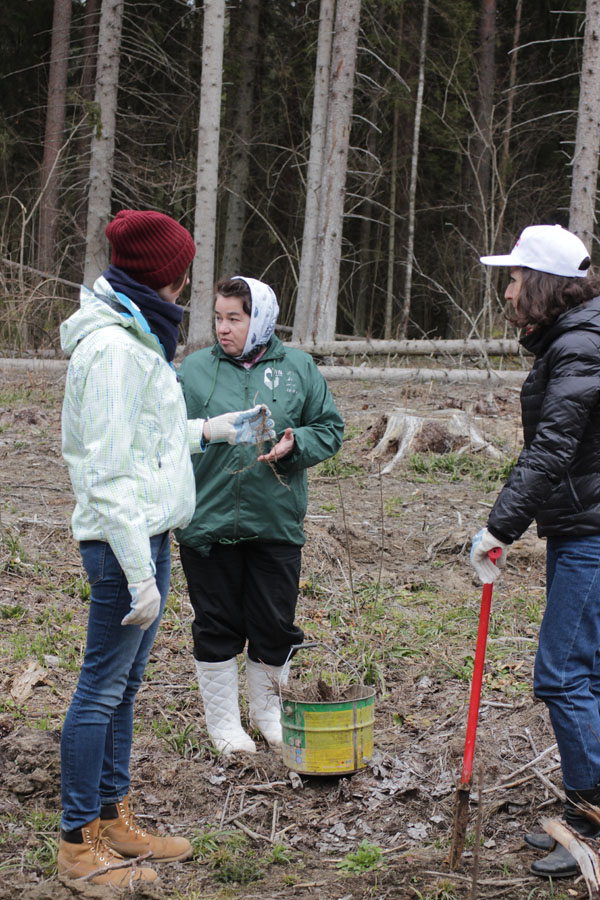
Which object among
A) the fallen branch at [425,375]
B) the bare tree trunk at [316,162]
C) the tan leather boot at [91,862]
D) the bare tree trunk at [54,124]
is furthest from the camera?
the bare tree trunk at [54,124]

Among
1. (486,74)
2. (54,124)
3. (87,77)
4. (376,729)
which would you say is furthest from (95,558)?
(486,74)

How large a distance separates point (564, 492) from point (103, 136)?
15316 mm

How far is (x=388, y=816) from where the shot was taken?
3.53 meters

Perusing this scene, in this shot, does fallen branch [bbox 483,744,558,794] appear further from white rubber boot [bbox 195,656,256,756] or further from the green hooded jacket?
the green hooded jacket

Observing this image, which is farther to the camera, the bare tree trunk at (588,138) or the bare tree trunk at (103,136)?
the bare tree trunk at (103,136)

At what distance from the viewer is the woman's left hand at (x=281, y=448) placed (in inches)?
150

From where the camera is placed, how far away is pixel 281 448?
3811mm

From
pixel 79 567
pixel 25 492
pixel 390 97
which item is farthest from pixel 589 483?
pixel 390 97

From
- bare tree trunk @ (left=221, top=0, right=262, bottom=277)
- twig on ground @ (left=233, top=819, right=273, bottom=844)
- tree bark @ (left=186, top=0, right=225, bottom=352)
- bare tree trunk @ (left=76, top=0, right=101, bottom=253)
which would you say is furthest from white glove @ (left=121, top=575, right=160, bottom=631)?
bare tree trunk @ (left=221, top=0, right=262, bottom=277)

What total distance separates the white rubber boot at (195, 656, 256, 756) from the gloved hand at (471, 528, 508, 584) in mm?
1476

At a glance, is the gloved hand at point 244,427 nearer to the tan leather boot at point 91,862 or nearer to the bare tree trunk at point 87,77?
the tan leather boot at point 91,862

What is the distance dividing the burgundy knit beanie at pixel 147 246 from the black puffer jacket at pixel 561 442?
4.07 ft

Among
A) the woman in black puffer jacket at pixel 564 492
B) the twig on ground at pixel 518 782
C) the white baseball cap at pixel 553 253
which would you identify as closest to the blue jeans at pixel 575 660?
the woman in black puffer jacket at pixel 564 492

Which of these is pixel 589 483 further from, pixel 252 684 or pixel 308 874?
pixel 252 684
